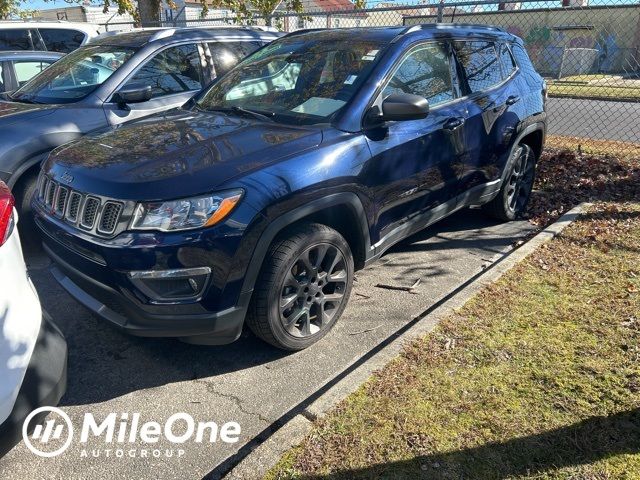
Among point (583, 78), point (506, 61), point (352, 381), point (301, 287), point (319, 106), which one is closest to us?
point (352, 381)

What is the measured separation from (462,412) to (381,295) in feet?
4.59

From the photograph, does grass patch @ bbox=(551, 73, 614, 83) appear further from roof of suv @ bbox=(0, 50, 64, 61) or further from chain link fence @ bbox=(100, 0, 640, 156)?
roof of suv @ bbox=(0, 50, 64, 61)

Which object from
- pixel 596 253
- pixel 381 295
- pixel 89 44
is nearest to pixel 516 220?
pixel 596 253

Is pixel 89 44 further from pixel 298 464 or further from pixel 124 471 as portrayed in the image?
pixel 298 464

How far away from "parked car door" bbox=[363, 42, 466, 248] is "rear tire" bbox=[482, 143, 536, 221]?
1.07m

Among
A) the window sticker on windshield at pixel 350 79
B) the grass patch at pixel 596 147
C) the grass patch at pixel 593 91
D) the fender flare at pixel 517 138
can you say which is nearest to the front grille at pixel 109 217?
the window sticker on windshield at pixel 350 79

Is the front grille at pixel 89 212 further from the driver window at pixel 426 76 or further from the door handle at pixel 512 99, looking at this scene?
the door handle at pixel 512 99

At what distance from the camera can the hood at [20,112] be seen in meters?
4.23

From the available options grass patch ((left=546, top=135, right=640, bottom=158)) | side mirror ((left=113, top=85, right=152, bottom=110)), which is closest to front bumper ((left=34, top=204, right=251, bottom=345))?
side mirror ((left=113, top=85, right=152, bottom=110))

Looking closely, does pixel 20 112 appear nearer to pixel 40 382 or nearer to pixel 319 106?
pixel 319 106

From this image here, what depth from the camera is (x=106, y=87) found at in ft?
15.5

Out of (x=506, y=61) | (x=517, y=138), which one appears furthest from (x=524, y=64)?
(x=517, y=138)

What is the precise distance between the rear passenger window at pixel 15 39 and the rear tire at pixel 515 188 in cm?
854

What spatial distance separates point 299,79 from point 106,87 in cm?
209
